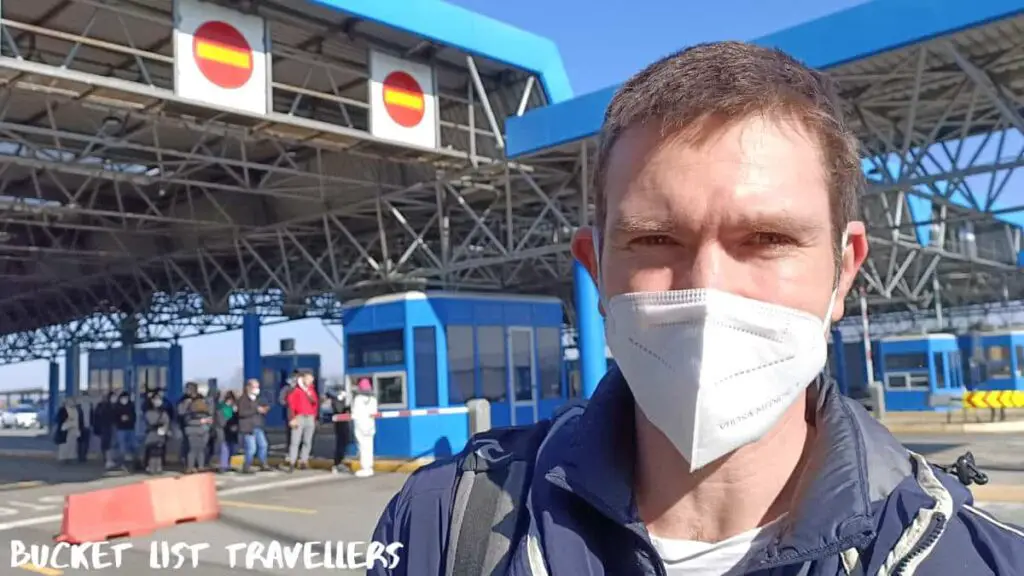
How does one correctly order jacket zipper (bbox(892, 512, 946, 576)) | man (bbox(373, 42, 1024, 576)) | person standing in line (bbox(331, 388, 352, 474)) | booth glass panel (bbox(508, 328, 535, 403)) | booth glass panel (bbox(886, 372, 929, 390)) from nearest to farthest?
jacket zipper (bbox(892, 512, 946, 576)) → man (bbox(373, 42, 1024, 576)) → person standing in line (bbox(331, 388, 352, 474)) → booth glass panel (bbox(508, 328, 535, 403)) → booth glass panel (bbox(886, 372, 929, 390))

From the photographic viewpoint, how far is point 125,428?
18547 mm

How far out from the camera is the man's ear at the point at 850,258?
5.15 ft

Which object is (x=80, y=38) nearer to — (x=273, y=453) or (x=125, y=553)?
(x=125, y=553)

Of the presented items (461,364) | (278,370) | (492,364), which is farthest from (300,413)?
(278,370)

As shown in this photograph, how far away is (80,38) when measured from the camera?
10.6m

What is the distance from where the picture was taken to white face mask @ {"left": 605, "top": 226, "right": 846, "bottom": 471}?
1.42 meters

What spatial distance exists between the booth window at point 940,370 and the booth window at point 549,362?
13.5m

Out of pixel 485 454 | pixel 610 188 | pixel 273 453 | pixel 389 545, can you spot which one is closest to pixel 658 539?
pixel 485 454

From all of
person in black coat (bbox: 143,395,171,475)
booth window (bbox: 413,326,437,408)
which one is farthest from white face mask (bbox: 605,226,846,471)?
person in black coat (bbox: 143,395,171,475)

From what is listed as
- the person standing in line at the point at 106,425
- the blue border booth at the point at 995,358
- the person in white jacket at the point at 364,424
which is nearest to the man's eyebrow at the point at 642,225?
the person in white jacket at the point at 364,424

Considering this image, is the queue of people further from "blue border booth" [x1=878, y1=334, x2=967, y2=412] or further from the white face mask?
"blue border booth" [x1=878, y1=334, x2=967, y2=412]

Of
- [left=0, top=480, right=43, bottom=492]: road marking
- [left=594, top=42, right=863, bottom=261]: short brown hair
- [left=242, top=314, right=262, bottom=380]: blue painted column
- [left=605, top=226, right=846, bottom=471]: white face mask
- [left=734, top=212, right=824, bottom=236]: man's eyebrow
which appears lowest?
[left=0, top=480, right=43, bottom=492]: road marking

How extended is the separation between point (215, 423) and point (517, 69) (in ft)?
31.1

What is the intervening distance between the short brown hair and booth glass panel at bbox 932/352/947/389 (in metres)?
26.1
